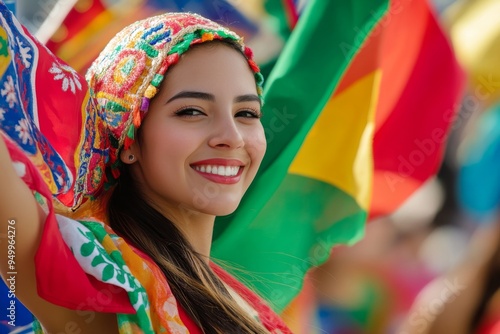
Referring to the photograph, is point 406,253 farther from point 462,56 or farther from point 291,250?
point 462,56

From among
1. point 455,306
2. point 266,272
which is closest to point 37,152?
point 266,272

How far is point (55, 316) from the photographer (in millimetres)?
1380

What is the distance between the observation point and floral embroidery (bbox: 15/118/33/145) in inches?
52.3

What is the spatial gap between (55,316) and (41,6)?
5.16 ft

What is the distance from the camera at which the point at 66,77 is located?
165 centimetres

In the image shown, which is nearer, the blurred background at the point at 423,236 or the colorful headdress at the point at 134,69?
the colorful headdress at the point at 134,69

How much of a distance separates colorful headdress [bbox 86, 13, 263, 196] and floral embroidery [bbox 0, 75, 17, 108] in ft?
1.24

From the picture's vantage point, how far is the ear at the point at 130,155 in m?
1.75

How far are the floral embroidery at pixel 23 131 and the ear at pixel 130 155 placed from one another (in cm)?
40

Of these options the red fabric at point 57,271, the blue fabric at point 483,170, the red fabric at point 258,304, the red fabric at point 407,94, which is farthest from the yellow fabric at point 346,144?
the red fabric at point 57,271

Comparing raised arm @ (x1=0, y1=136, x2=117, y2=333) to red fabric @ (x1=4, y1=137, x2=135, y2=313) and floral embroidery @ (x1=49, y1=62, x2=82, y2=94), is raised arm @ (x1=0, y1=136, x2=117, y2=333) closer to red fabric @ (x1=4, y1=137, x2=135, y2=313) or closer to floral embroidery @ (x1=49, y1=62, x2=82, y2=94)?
red fabric @ (x1=4, y1=137, x2=135, y2=313)

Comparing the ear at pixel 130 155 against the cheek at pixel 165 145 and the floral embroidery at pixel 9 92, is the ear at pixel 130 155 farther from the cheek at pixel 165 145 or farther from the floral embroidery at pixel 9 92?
the floral embroidery at pixel 9 92

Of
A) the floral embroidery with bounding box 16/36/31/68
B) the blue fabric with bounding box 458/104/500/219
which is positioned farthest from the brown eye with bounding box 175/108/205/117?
the blue fabric with bounding box 458/104/500/219

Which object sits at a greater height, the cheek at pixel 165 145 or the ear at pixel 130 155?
the cheek at pixel 165 145
